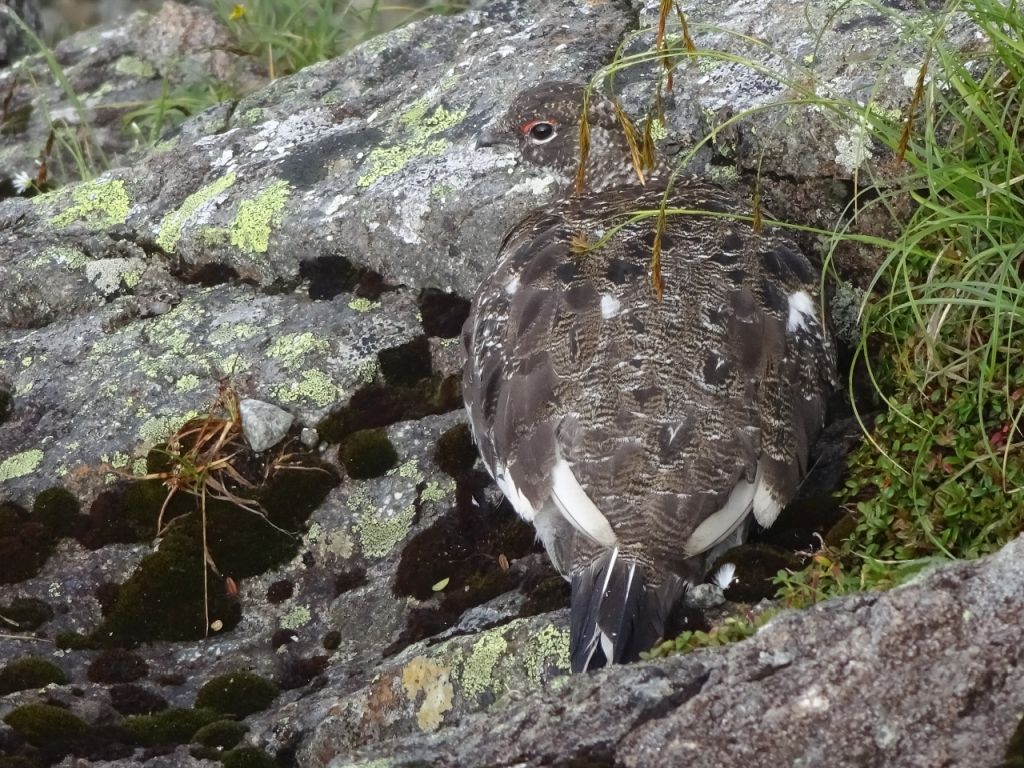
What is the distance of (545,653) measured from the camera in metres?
3.81

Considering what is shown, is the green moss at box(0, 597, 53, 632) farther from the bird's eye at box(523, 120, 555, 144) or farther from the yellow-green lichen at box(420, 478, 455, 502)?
the bird's eye at box(523, 120, 555, 144)

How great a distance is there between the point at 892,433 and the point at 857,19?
7.10 ft

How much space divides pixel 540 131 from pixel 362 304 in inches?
44.0

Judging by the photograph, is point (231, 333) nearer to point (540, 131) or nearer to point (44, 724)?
point (540, 131)

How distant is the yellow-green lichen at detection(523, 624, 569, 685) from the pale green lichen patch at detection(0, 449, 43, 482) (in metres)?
2.26

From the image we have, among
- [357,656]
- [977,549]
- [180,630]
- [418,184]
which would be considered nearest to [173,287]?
[418,184]

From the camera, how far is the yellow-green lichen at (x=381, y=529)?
4.60m

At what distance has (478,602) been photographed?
4230 mm

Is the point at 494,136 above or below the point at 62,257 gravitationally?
above

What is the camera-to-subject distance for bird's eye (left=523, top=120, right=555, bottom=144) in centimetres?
562

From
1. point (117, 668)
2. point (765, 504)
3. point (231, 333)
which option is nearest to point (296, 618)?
point (117, 668)

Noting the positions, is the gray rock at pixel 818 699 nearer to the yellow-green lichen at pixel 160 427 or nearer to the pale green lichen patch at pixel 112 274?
the yellow-green lichen at pixel 160 427

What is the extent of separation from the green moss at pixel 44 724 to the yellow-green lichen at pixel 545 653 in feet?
4.29

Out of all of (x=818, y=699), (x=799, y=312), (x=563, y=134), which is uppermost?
(x=818, y=699)
